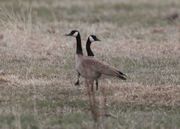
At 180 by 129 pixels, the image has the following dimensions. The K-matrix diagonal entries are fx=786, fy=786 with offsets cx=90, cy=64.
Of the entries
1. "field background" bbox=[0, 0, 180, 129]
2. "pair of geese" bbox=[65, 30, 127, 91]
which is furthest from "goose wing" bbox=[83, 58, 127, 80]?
"field background" bbox=[0, 0, 180, 129]

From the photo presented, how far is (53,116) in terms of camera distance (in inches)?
384

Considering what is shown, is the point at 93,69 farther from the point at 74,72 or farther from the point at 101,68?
the point at 74,72

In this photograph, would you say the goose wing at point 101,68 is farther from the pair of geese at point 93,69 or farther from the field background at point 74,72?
the field background at point 74,72

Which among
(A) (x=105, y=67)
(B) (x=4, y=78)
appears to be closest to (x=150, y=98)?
(A) (x=105, y=67)

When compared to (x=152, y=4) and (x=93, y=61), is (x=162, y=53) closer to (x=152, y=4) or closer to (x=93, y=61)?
(x=93, y=61)

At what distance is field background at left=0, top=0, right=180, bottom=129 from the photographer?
9.73 meters

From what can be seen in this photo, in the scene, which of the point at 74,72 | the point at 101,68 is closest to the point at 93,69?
the point at 101,68

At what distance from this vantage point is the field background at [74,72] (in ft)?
31.9

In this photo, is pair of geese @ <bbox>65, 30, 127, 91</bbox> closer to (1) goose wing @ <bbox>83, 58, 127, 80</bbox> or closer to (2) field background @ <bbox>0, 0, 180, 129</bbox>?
(1) goose wing @ <bbox>83, 58, 127, 80</bbox>

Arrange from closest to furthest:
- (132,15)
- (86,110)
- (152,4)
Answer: (86,110) < (132,15) < (152,4)

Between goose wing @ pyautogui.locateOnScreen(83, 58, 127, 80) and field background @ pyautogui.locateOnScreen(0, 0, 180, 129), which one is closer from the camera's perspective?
field background @ pyautogui.locateOnScreen(0, 0, 180, 129)

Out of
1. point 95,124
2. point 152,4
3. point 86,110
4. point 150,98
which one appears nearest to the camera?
point 95,124

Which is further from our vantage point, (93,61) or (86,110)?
(93,61)

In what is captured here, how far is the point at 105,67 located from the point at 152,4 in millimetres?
17504
